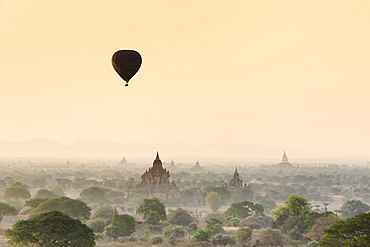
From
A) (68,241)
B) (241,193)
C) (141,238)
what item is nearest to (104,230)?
(141,238)

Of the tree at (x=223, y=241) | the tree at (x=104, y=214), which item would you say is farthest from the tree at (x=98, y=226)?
the tree at (x=223, y=241)

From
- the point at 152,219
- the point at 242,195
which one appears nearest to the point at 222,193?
the point at 242,195

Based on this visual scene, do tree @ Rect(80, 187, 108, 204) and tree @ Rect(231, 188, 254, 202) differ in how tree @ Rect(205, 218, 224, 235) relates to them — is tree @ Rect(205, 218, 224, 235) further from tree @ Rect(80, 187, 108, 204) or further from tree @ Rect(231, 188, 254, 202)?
tree @ Rect(231, 188, 254, 202)

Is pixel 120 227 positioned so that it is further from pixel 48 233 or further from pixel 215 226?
pixel 48 233

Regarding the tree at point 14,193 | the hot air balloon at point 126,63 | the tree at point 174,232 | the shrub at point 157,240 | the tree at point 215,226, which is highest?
the hot air balloon at point 126,63

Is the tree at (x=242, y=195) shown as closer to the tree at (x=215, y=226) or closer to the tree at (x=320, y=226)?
the tree at (x=215, y=226)

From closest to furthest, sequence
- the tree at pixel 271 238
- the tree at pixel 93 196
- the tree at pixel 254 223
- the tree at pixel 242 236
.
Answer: the tree at pixel 271 238 < the tree at pixel 242 236 < the tree at pixel 254 223 < the tree at pixel 93 196

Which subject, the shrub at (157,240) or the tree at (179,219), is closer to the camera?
the shrub at (157,240)

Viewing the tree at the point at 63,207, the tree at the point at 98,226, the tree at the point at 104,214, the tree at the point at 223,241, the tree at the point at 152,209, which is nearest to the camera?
the tree at the point at 223,241
